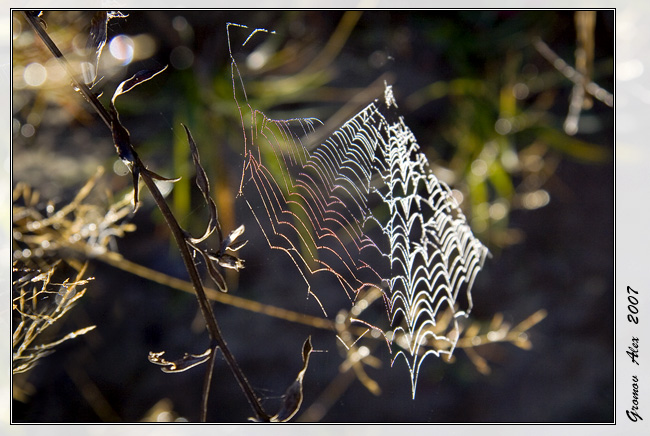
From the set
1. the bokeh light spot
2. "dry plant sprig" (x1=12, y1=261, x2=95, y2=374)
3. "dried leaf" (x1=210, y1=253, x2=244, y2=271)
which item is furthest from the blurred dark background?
"dried leaf" (x1=210, y1=253, x2=244, y2=271)

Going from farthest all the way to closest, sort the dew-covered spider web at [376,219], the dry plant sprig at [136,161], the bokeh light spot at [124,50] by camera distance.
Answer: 1. the bokeh light spot at [124,50]
2. the dew-covered spider web at [376,219]
3. the dry plant sprig at [136,161]

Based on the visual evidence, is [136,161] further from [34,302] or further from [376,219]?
[376,219]

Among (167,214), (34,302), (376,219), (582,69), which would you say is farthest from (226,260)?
(582,69)

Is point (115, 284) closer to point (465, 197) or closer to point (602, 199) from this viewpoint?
point (465, 197)

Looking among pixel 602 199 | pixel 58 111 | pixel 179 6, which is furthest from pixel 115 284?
pixel 602 199

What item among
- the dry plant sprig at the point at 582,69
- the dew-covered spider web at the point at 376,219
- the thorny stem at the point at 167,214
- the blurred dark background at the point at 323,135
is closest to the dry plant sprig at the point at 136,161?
the thorny stem at the point at 167,214

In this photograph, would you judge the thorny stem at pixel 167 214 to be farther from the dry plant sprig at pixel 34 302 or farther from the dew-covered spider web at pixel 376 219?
the dew-covered spider web at pixel 376 219
